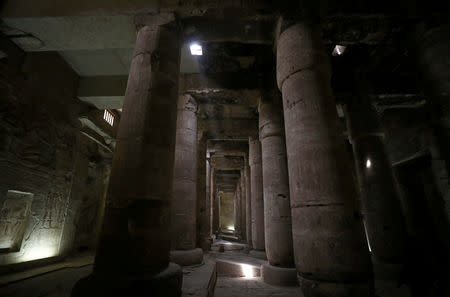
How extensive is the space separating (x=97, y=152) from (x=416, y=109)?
11.7 m

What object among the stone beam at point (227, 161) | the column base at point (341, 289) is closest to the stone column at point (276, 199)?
the column base at point (341, 289)

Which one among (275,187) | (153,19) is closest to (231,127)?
(275,187)

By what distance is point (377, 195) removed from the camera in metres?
5.33

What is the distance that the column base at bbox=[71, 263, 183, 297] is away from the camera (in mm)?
2258

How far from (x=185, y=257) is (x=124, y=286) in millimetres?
2981

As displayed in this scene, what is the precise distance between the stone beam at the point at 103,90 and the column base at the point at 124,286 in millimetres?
5458

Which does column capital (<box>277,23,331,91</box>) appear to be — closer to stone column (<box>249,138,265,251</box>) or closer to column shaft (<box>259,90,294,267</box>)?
column shaft (<box>259,90,294,267</box>)

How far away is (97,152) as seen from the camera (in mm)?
9023

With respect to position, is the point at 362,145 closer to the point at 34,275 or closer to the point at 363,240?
the point at 363,240

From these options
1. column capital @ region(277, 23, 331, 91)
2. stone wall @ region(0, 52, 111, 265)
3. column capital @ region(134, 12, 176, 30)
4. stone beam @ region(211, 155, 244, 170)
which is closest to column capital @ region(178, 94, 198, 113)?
column capital @ region(134, 12, 176, 30)

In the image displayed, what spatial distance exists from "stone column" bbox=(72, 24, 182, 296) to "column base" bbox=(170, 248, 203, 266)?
225 cm

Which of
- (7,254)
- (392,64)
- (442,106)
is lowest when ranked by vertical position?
(7,254)

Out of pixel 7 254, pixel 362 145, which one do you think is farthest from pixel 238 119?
pixel 7 254

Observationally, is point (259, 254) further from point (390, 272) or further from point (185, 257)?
point (390, 272)
